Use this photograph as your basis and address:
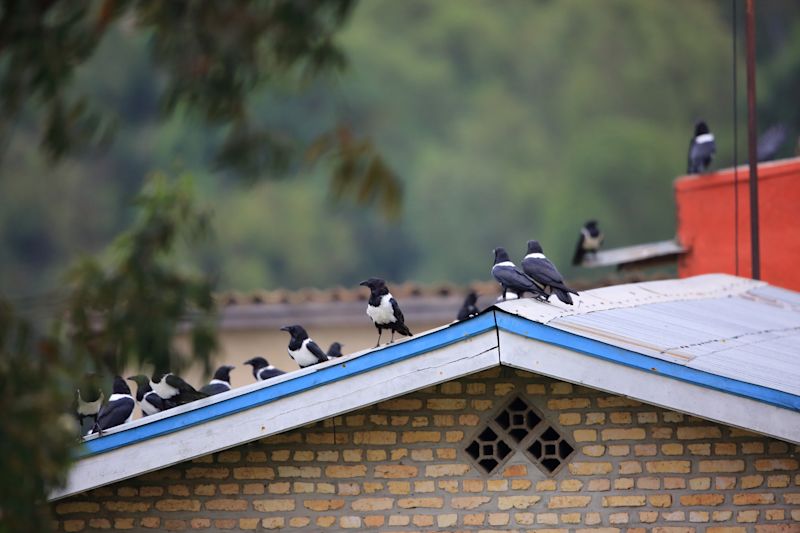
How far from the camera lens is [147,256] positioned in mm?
7773

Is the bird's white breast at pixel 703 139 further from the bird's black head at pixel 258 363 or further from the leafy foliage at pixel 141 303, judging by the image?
the leafy foliage at pixel 141 303

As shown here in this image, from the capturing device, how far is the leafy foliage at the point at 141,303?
757 cm

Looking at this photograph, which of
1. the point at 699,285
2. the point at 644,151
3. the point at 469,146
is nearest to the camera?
the point at 699,285

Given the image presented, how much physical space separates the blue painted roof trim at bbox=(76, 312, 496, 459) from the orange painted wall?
689cm

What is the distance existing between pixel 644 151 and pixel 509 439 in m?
45.5

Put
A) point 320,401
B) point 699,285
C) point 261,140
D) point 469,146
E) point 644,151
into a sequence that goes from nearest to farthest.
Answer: point 261,140 → point 320,401 → point 699,285 → point 644,151 → point 469,146

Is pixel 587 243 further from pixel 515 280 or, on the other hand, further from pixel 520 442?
pixel 520 442

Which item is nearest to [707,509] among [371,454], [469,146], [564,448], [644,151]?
[564,448]

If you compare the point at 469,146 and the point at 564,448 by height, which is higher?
the point at 469,146

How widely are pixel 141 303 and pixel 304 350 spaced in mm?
3273

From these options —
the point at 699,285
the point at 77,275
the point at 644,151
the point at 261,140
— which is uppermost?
the point at 644,151

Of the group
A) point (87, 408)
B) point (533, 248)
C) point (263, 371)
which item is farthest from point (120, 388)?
point (533, 248)

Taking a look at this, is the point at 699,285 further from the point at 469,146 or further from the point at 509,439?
the point at 469,146

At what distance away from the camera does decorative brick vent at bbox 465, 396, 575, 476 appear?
8.99 meters
